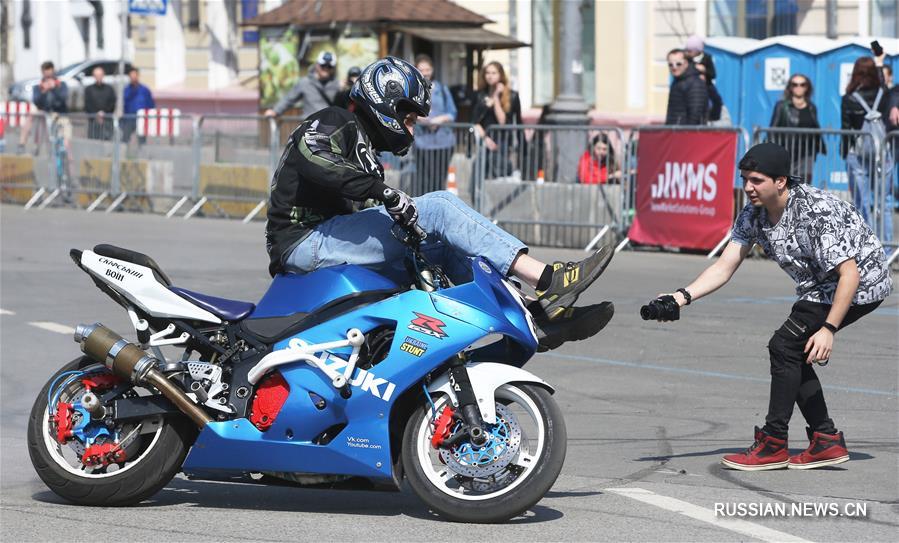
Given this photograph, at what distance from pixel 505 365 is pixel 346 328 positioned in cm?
59

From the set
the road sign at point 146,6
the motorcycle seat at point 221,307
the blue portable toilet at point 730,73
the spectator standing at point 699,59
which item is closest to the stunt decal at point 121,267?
the motorcycle seat at point 221,307

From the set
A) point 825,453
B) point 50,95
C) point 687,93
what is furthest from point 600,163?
point 50,95

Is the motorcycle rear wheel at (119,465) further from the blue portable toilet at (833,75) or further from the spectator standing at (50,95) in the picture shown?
the spectator standing at (50,95)

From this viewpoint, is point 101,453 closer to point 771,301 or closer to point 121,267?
point 121,267

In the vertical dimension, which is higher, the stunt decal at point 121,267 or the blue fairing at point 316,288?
the stunt decal at point 121,267

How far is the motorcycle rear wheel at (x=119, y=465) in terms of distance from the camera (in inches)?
242

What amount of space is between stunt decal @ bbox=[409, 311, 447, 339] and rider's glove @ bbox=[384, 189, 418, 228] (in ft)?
1.10

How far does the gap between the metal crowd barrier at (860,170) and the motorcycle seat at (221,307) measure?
961 centimetres

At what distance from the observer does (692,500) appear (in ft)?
20.8

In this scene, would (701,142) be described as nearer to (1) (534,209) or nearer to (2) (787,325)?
(1) (534,209)

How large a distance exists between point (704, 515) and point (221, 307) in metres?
1.96

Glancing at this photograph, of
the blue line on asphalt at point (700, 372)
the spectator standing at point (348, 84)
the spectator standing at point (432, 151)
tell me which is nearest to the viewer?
the blue line on asphalt at point (700, 372)

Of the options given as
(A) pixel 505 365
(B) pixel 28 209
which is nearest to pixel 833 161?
(A) pixel 505 365

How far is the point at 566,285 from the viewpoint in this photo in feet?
20.1
